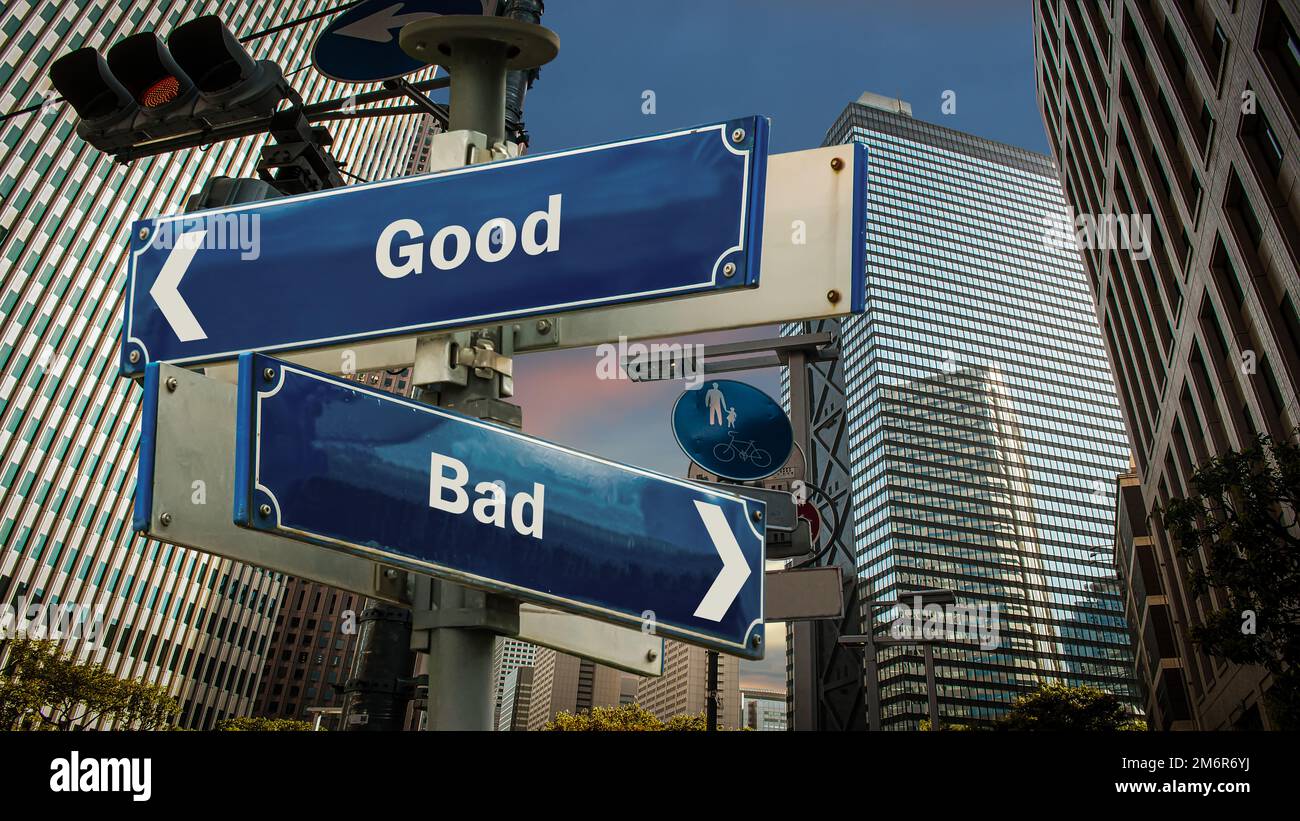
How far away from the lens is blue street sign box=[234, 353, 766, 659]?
6.31 ft

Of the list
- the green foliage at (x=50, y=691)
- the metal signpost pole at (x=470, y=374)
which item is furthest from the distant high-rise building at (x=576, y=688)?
the metal signpost pole at (x=470, y=374)

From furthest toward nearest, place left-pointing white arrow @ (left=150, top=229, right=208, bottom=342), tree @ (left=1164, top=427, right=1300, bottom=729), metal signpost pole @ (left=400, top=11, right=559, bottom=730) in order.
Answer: tree @ (left=1164, top=427, right=1300, bottom=729) < left-pointing white arrow @ (left=150, top=229, right=208, bottom=342) < metal signpost pole @ (left=400, top=11, right=559, bottom=730)

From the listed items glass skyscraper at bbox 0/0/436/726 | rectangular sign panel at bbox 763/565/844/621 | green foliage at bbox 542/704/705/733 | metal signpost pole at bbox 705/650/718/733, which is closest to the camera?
rectangular sign panel at bbox 763/565/844/621

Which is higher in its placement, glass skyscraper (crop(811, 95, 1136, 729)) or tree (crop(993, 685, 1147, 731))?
glass skyscraper (crop(811, 95, 1136, 729))

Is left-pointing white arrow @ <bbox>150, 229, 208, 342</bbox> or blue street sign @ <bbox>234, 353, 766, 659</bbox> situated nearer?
blue street sign @ <bbox>234, 353, 766, 659</bbox>

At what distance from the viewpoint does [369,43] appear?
402 cm

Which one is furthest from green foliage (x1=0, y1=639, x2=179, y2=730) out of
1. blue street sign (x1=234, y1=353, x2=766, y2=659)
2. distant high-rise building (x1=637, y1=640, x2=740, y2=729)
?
distant high-rise building (x1=637, y1=640, x2=740, y2=729)

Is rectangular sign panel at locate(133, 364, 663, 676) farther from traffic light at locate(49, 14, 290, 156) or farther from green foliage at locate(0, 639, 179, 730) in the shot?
green foliage at locate(0, 639, 179, 730)

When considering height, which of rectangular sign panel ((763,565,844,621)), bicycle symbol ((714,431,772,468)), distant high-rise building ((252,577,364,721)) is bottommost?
rectangular sign panel ((763,565,844,621))

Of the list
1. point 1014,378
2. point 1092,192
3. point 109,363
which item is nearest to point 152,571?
point 109,363

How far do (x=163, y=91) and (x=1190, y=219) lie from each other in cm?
3105

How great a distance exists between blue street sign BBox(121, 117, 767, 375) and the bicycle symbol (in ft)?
21.1

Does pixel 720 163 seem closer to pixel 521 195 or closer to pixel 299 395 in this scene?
pixel 521 195
